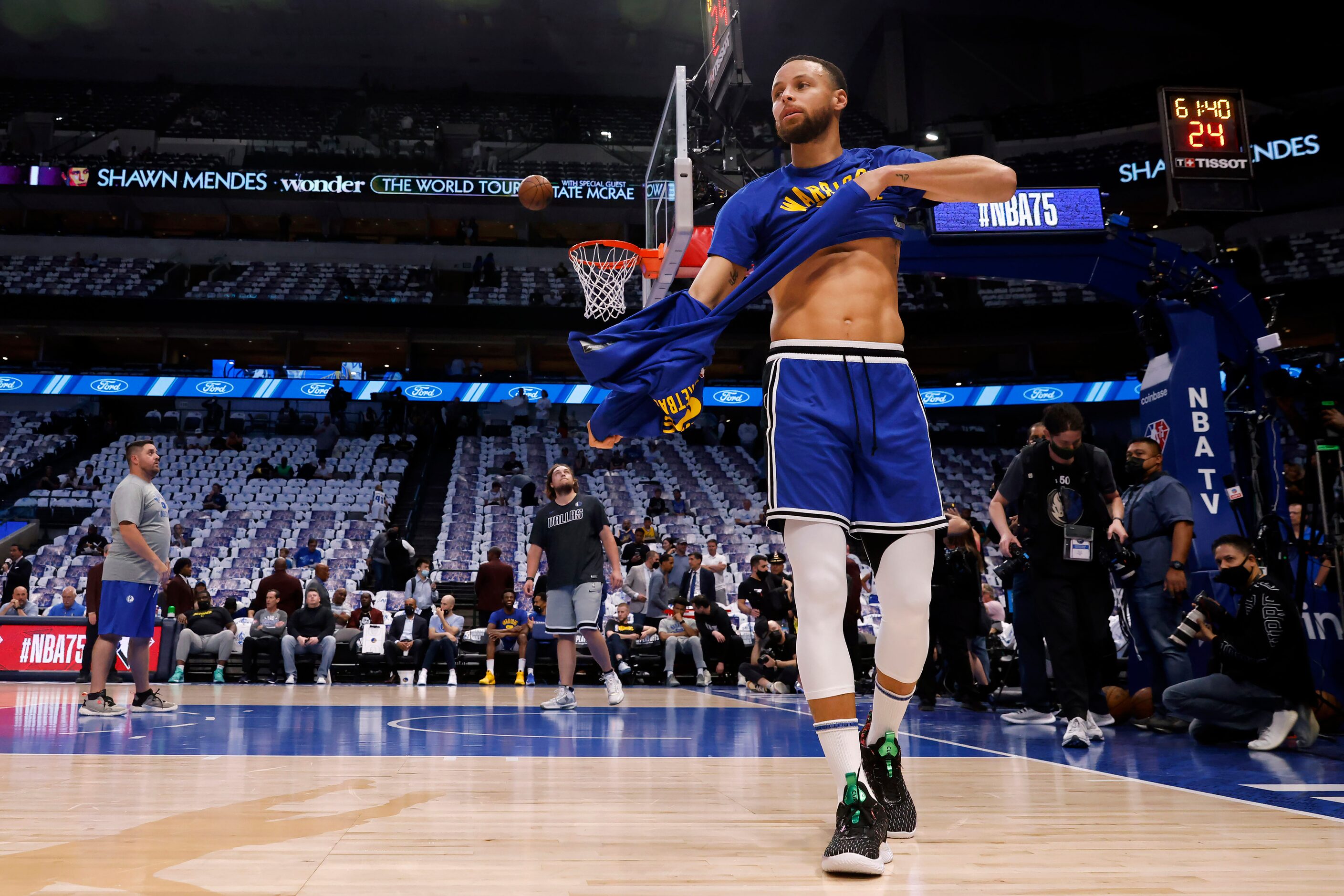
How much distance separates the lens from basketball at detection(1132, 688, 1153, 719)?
19.9 feet

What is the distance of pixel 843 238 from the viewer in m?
2.60

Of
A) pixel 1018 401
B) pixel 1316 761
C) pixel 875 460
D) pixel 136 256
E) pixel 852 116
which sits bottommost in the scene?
pixel 1316 761

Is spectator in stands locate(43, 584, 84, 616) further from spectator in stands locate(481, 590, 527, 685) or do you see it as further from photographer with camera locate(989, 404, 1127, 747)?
photographer with camera locate(989, 404, 1127, 747)

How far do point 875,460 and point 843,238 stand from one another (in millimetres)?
609

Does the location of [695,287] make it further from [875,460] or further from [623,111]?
[623,111]

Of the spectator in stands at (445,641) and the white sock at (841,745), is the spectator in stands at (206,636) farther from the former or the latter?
the white sock at (841,745)

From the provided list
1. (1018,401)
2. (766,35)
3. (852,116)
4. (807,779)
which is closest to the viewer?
(807,779)

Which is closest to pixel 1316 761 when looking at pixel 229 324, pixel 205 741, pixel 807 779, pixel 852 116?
pixel 807 779

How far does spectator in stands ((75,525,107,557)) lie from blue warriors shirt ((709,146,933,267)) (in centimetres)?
1547

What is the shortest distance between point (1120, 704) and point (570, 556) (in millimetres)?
3818

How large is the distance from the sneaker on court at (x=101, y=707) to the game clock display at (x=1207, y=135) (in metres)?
8.25

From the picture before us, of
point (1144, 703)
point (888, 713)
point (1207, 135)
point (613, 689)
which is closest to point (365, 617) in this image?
point (613, 689)

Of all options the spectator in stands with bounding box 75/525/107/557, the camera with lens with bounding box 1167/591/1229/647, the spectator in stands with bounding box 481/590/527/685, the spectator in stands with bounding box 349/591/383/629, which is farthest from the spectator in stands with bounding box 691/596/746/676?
the spectator in stands with bounding box 75/525/107/557

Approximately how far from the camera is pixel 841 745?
2297mm
